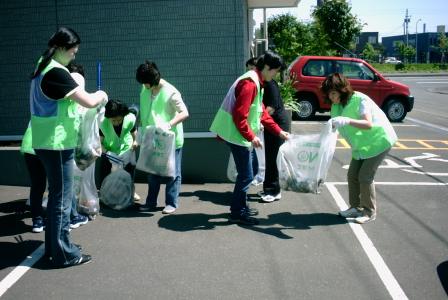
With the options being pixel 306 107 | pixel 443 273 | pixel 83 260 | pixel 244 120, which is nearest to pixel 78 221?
pixel 83 260

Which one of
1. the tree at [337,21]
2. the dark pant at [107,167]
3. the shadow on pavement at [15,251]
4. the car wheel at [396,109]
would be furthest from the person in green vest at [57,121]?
the tree at [337,21]

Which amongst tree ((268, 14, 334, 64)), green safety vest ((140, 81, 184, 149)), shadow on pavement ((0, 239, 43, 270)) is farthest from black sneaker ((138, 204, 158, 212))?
tree ((268, 14, 334, 64))

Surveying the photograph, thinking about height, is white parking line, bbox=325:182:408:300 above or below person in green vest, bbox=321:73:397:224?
below

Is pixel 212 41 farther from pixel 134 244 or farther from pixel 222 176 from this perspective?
pixel 134 244

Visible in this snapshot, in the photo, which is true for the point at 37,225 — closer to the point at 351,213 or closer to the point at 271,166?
the point at 271,166

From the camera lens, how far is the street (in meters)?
3.63

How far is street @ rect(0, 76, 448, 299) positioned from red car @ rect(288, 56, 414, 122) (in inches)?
291

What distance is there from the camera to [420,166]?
795 centimetres

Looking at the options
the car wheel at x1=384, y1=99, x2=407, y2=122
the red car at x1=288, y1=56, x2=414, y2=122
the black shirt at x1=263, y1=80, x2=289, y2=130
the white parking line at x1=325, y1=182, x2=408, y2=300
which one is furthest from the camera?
the car wheel at x1=384, y1=99, x2=407, y2=122

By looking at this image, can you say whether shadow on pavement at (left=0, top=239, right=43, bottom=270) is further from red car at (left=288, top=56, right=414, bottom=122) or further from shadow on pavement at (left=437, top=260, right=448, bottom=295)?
red car at (left=288, top=56, right=414, bottom=122)

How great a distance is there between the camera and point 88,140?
458cm

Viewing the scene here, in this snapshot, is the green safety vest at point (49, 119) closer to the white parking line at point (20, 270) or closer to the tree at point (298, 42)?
the white parking line at point (20, 270)

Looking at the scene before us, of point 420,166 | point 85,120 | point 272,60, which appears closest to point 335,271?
point 272,60

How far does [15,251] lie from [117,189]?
1490 mm
